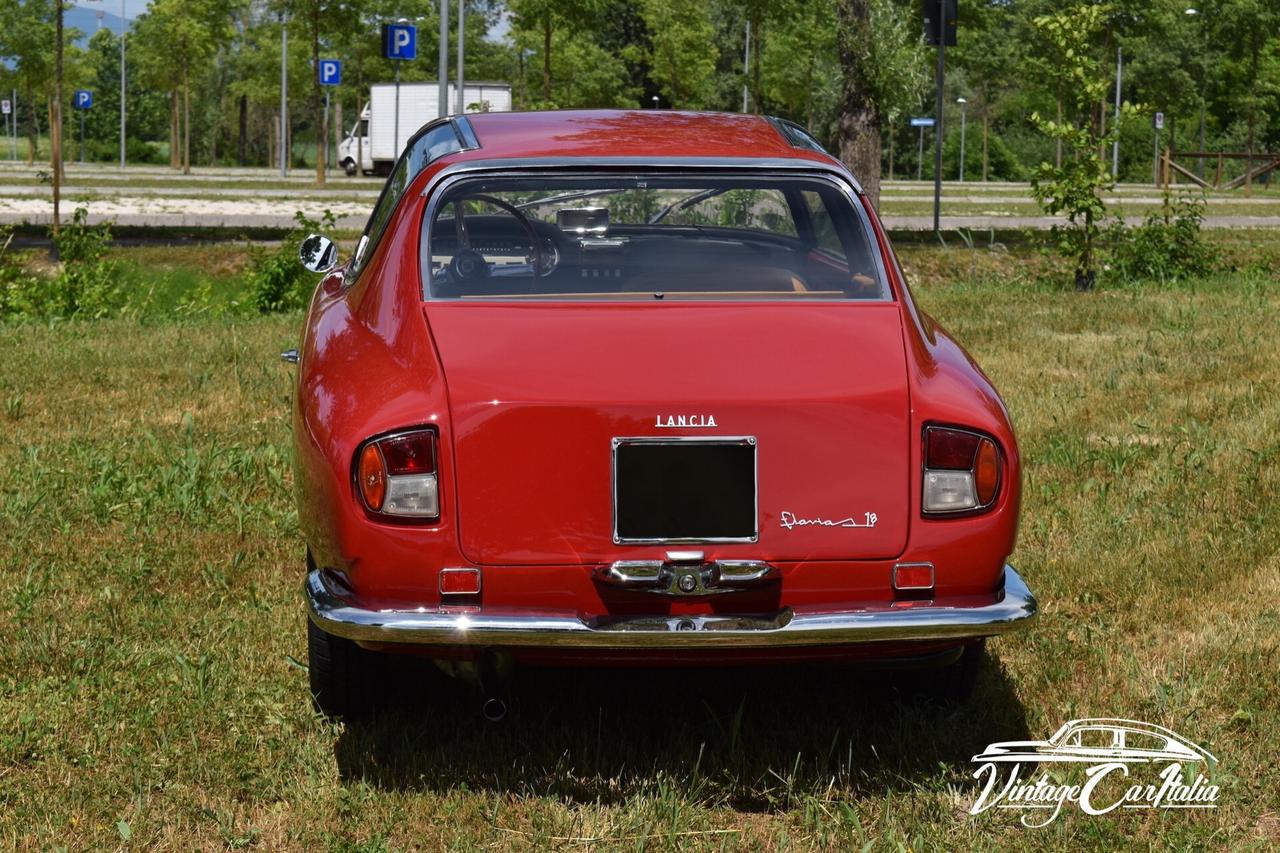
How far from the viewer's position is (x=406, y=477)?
3.63 m

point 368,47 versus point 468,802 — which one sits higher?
point 368,47

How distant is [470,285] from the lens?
4234mm

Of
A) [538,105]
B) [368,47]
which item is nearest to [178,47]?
[368,47]

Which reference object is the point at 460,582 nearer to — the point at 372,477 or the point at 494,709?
the point at 372,477

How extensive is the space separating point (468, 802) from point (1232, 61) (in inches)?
2159

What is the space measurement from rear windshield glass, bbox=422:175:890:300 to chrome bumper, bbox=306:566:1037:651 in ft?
3.05

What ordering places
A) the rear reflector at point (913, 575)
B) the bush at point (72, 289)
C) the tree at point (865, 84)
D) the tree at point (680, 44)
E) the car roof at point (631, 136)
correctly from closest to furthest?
the rear reflector at point (913, 575) < the car roof at point (631, 136) < the bush at point (72, 289) < the tree at point (865, 84) < the tree at point (680, 44)

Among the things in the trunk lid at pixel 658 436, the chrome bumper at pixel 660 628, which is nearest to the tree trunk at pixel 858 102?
the trunk lid at pixel 658 436

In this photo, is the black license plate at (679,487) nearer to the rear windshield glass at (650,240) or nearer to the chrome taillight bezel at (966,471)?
the chrome taillight bezel at (966,471)

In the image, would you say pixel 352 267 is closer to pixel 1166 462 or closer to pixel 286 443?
pixel 286 443

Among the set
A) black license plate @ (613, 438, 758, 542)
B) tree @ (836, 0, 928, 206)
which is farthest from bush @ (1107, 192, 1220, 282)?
black license plate @ (613, 438, 758, 542)

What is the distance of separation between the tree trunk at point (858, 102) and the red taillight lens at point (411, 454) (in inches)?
588

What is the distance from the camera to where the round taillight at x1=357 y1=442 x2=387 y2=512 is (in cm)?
364

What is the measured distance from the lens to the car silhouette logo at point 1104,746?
13.5 feet
